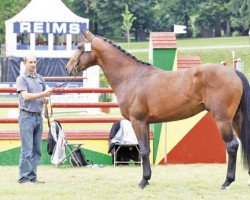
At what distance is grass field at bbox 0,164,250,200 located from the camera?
382 inches

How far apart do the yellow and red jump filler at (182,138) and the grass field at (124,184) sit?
322 mm

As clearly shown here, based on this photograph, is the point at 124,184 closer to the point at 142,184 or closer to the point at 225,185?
the point at 142,184

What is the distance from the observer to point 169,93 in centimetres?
1070

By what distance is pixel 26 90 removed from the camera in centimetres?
1049

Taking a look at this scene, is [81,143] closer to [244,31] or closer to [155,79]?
[155,79]

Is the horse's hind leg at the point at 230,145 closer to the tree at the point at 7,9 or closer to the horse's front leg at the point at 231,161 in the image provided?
the horse's front leg at the point at 231,161

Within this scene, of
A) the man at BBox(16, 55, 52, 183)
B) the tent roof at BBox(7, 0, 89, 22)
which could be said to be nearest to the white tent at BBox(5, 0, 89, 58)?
the tent roof at BBox(7, 0, 89, 22)

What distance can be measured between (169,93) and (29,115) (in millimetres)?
1890

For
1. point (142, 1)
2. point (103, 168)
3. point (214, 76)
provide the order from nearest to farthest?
point (214, 76)
point (103, 168)
point (142, 1)

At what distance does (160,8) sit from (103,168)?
66.2m

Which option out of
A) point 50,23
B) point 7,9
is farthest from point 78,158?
point 7,9

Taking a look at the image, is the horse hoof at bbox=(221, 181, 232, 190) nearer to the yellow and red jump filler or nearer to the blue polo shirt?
the blue polo shirt

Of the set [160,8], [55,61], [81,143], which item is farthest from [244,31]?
[81,143]

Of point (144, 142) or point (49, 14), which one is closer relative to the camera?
point (144, 142)
